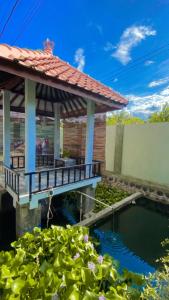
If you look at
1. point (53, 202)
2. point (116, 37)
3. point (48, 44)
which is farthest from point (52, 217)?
point (116, 37)

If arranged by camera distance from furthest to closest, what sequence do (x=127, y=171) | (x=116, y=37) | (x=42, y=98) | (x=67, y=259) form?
(x=116, y=37) → (x=127, y=171) → (x=42, y=98) → (x=67, y=259)

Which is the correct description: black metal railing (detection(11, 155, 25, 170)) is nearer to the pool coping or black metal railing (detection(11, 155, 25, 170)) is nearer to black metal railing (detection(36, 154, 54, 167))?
black metal railing (detection(36, 154, 54, 167))

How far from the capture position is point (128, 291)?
134cm

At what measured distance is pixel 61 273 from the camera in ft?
4.44

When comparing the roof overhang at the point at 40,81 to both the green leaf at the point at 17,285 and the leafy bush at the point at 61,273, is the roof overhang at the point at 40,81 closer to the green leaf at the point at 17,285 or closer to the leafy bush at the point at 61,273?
the leafy bush at the point at 61,273

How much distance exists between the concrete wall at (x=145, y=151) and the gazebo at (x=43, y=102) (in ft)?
7.97

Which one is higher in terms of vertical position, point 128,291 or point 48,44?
point 48,44

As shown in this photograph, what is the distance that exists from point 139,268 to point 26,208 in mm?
2788

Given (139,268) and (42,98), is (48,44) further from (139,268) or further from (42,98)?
(139,268)

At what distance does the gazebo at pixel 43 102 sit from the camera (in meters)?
3.28

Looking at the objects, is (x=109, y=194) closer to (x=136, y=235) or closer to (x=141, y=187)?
(x=141, y=187)

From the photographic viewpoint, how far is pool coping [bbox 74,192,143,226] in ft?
16.3

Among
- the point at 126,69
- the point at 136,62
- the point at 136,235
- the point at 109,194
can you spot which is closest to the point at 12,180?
the point at 136,235

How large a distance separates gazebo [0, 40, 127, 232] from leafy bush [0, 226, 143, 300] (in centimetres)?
209
